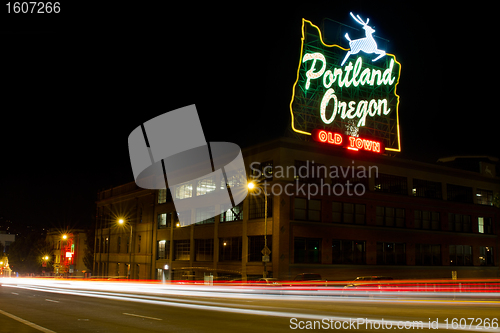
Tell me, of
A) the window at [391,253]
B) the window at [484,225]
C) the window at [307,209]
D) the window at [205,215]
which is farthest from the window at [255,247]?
the window at [484,225]

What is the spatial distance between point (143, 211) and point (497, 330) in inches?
2119

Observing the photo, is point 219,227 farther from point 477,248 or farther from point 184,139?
point 477,248

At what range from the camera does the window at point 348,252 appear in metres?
44.2

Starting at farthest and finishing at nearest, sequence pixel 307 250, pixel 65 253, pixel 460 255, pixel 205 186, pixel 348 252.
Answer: pixel 65 253 → pixel 460 255 → pixel 205 186 → pixel 348 252 → pixel 307 250

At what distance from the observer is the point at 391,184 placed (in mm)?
48719

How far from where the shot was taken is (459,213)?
53531 millimetres

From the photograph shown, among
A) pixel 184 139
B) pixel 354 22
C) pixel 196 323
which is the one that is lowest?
pixel 196 323

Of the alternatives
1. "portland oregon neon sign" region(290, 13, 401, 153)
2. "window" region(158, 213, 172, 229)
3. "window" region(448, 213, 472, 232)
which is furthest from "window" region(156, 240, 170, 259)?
"window" region(448, 213, 472, 232)

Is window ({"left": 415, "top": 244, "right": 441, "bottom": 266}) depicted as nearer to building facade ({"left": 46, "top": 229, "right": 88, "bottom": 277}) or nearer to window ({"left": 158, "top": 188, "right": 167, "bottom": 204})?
window ({"left": 158, "top": 188, "right": 167, "bottom": 204})

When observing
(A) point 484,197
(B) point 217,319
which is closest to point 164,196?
(A) point 484,197

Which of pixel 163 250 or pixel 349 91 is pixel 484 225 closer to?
pixel 349 91

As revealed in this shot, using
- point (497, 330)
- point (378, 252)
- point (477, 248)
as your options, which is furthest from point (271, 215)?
point (497, 330)

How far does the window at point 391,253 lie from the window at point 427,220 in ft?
11.2

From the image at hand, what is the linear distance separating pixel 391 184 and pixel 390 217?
331cm
